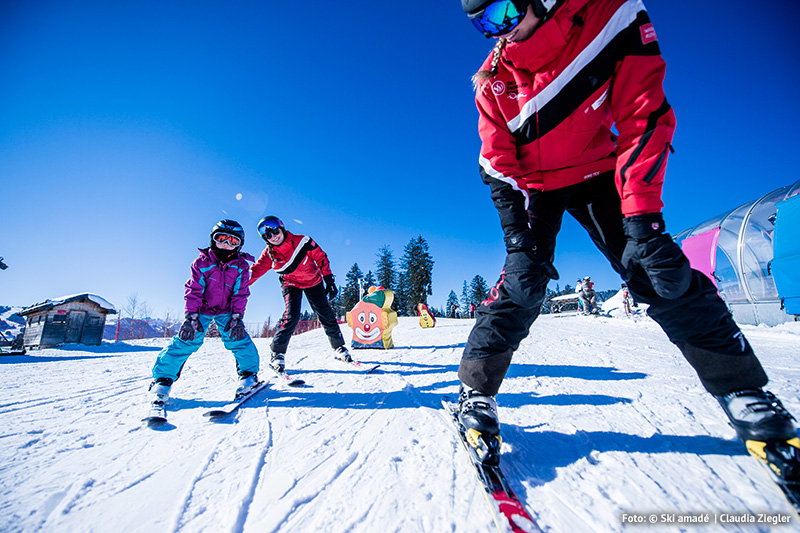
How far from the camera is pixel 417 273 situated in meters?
41.7

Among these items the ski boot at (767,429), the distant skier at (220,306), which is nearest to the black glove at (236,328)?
the distant skier at (220,306)

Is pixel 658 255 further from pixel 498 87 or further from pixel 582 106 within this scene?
pixel 498 87

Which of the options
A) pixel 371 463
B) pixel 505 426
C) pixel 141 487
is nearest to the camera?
pixel 141 487

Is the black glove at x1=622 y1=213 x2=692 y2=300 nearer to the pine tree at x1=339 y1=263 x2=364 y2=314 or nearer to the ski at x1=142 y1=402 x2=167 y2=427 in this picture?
the ski at x1=142 y1=402 x2=167 y2=427

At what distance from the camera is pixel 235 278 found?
3.22m

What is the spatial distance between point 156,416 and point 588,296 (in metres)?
18.4

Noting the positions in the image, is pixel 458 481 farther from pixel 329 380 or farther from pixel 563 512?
pixel 329 380

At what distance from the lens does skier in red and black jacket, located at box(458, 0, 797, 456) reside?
1.23 meters

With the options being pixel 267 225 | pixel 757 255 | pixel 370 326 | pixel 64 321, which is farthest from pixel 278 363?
pixel 64 321

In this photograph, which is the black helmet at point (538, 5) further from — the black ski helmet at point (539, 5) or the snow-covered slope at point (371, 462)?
the snow-covered slope at point (371, 462)

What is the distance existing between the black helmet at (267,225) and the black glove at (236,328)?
1411 millimetres

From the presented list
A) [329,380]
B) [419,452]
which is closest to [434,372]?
[329,380]

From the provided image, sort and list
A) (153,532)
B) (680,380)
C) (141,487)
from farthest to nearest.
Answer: (680,380)
(141,487)
(153,532)

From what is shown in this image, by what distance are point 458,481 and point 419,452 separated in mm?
304
